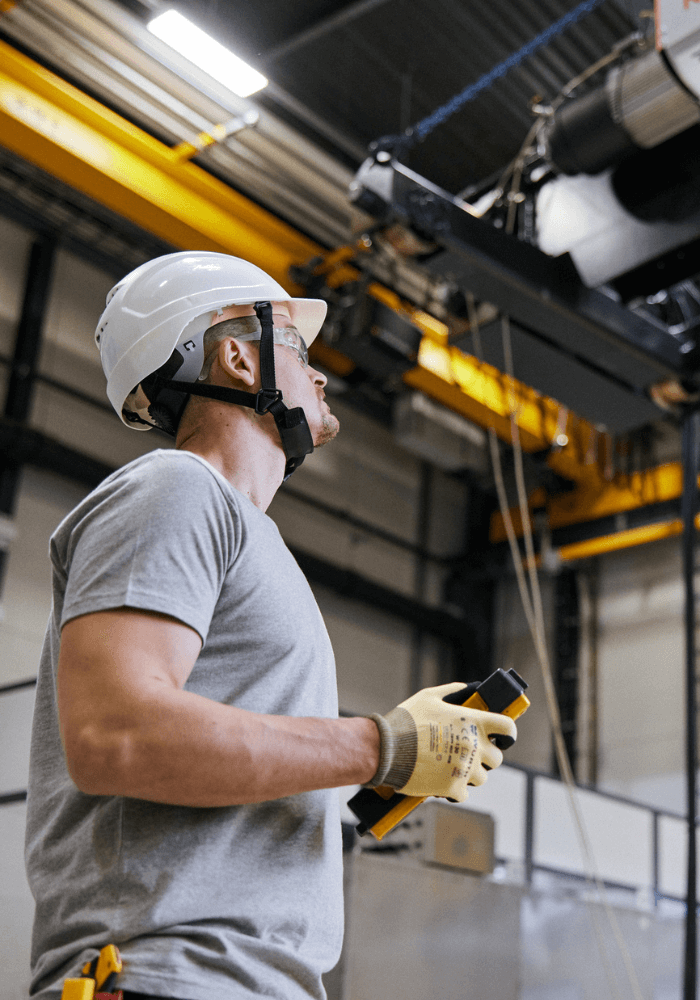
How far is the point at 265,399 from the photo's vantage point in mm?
1393

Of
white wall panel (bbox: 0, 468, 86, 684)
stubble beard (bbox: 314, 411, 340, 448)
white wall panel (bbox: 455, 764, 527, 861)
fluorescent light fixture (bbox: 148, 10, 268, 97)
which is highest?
fluorescent light fixture (bbox: 148, 10, 268, 97)

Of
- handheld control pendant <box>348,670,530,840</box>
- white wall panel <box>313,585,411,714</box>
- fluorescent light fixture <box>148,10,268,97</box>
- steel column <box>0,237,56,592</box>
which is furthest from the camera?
white wall panel <box>313,585,411,714</box>

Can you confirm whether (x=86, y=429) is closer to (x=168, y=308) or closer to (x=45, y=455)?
(x=45, y=455)

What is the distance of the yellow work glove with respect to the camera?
109 centimetres

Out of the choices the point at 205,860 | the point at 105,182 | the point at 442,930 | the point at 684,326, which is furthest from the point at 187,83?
the point at 205,860

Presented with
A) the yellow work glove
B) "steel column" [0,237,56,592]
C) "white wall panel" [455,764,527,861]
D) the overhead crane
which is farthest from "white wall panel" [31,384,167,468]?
the yellow work glove

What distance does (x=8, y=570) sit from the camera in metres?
7.34

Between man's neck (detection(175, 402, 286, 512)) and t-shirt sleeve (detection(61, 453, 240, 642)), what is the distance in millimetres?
210

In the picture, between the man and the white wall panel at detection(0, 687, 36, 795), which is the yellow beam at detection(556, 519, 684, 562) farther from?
the man

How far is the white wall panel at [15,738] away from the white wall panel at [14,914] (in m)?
0.14

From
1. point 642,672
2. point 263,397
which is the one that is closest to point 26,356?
point 642,672

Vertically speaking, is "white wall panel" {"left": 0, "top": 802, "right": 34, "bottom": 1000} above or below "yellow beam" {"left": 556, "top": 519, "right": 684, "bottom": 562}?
below

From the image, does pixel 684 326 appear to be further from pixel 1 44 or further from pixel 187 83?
pixel 1 44

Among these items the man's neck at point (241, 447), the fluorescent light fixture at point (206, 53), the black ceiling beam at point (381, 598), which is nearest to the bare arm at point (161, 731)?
the man's neck at point (241, 447)
